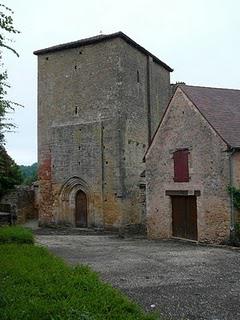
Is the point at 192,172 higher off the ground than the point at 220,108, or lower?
lower

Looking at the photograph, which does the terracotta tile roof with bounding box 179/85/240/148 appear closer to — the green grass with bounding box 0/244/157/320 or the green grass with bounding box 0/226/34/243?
the green grass with bounding box 0/226/34/243

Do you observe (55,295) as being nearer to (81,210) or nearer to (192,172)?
(192,172)

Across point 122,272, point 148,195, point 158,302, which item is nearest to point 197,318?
point 158,302

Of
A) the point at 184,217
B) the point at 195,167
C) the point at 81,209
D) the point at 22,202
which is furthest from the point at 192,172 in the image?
the point at 22,202

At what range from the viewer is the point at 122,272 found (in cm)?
1121

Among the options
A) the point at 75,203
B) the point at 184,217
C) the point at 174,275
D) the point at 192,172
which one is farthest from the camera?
the point at 75,203

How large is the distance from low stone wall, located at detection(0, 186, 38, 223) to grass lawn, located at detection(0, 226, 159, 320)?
848 inches

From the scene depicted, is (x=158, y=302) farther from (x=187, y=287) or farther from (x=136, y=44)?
(x=136, y=44)

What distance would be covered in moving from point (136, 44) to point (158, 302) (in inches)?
858

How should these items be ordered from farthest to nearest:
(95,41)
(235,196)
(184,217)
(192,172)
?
(95,41)
(184,217)
(192,172)
(235,196)

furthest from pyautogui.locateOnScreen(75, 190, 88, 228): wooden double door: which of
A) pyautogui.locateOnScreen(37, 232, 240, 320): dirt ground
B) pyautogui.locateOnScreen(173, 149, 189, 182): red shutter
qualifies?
pyautogui.locateOnScreen(37, 232, 240, 320): dirt ground

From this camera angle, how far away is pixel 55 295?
6.70 m

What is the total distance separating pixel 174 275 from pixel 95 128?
16813 mm

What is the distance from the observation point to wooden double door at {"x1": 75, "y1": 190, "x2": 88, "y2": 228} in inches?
1075
